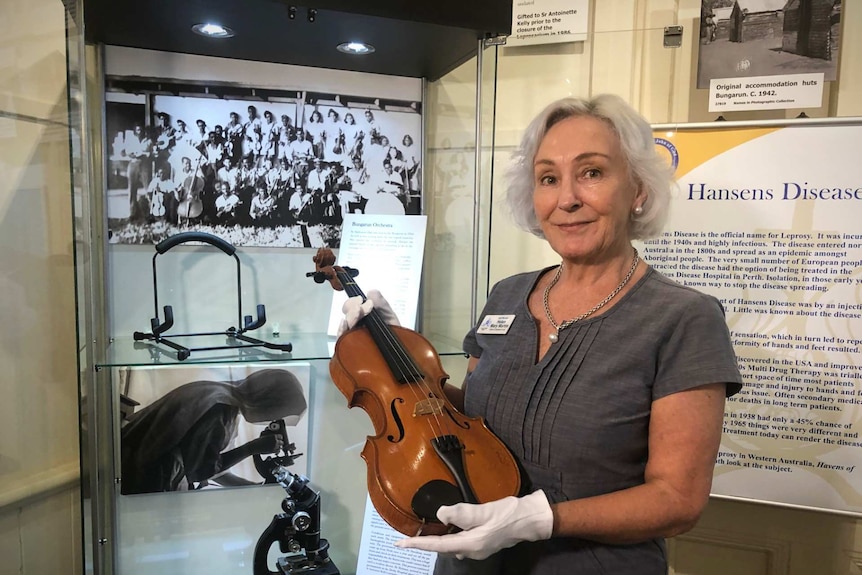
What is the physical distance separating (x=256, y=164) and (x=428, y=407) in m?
0.94

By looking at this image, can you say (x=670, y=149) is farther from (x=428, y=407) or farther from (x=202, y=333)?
(x=202, y=333)

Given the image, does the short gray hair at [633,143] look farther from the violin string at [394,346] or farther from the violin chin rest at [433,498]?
the violin chin rest at [433,498]

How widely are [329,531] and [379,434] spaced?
976 mm

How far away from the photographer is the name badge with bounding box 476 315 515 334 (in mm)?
1163

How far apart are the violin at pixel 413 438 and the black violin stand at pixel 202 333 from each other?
0.35m

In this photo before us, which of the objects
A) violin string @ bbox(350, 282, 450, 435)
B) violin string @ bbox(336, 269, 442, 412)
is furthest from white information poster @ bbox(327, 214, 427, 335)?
violin string @ bbox(350, 282, 450, 435)

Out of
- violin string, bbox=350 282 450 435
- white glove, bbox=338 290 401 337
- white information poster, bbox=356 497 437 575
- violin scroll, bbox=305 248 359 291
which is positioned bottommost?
white information poster, bbox=356 497 437 575

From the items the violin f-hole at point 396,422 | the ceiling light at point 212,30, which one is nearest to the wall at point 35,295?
the ceiling light at point 212,30

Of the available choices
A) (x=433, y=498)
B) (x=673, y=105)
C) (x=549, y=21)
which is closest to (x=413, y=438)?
(x=433, y=498)

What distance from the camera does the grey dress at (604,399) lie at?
92cm

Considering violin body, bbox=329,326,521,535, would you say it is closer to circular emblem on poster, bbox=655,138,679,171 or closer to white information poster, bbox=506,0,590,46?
circular emblem on poster, bbox=655,138,679,171

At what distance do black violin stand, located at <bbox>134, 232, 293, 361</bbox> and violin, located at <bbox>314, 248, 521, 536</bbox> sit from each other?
13.9 inches

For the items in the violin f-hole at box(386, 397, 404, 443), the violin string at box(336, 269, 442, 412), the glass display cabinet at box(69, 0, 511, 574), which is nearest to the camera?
the violin f-hole at box(386, 397, 404, 443)

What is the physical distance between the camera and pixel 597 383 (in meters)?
0.96
